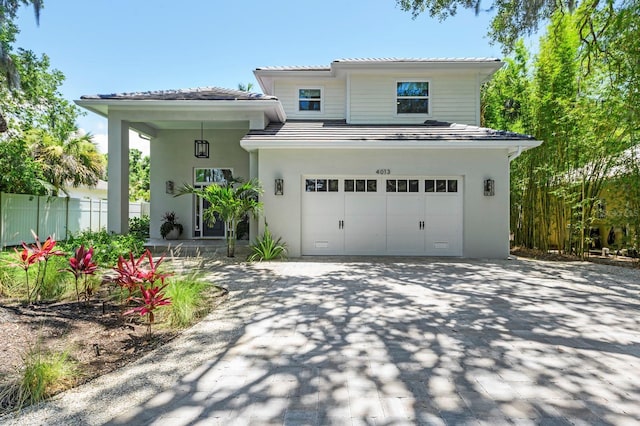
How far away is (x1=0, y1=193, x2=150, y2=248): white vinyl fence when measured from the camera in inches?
434

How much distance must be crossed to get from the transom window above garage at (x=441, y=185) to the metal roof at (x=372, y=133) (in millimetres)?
1169

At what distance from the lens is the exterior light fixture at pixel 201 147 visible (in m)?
12.4

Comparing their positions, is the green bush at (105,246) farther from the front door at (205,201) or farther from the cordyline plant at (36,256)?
the front door at (205,201)

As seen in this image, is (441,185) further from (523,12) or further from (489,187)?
(523,12)

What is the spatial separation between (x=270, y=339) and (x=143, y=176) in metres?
46.4

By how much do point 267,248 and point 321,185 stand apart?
229 cm

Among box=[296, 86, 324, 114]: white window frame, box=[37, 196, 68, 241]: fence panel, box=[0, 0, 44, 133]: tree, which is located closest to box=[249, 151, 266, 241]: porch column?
box=[296, 86, 324, 114]: white window frame

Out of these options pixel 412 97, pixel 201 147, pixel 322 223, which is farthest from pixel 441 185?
pixel 201 147

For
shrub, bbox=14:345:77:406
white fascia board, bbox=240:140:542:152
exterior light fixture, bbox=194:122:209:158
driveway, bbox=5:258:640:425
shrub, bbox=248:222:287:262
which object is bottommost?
driveway, bbox=5:258:640:425

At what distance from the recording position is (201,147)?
1320 centimetres

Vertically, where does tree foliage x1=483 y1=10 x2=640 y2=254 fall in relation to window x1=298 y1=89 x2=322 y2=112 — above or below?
below

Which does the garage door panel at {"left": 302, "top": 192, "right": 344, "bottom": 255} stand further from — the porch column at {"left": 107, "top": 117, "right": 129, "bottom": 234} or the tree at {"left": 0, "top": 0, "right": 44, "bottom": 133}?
the tree at {"left": 0, "top": 0, "right": 44, "bottom": 133}

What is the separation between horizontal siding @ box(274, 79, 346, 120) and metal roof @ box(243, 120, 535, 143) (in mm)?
944

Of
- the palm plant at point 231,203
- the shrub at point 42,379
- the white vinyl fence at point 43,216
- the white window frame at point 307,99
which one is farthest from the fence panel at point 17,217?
the shrub at point 42,379
